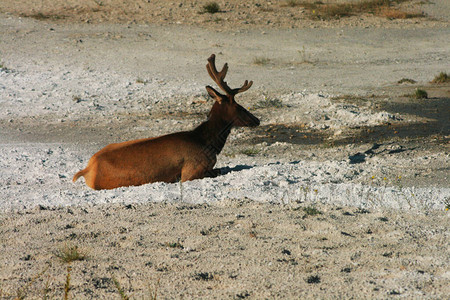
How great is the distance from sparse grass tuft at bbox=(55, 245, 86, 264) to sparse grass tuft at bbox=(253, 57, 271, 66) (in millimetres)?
12951

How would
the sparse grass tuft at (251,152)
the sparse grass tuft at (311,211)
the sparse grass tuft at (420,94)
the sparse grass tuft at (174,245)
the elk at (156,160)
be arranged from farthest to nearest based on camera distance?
the sparse grass tuft at (420,94) → the sparse grass tuft at (251,152) → the elk at (156,160) → the sparse grass tuft at (311,211) → the sparse grass tuft at (174,245)

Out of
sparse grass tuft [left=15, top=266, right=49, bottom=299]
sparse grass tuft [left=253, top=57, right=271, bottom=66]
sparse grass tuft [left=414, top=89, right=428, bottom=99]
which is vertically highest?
sparse grass tuft [left=15, top=266, right=49, bottom=299]

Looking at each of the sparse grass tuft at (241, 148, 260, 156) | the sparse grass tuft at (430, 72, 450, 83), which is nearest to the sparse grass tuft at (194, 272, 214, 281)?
the sparse grass tuft at (241, 148, 260, 156)

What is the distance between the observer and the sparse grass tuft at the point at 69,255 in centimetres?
468

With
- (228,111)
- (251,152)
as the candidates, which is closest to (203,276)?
(228,111)

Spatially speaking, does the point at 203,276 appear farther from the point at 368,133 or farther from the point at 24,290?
the point at 368,133

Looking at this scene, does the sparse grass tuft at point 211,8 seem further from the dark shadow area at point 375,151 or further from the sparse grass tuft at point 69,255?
the sparse grass tuft at point 69,255

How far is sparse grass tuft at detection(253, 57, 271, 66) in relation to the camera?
1728cm

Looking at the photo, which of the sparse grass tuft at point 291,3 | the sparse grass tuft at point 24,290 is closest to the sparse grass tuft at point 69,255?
the sparse grass tuft at point 24,290

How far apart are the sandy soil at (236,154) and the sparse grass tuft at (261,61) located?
3 cm

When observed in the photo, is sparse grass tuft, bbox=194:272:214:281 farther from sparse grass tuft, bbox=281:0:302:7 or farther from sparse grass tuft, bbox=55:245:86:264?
sparse grass tuft, bbox=281:0:302:7

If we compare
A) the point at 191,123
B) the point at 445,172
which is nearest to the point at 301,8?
the point at 191,123

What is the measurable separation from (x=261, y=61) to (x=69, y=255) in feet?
43.9

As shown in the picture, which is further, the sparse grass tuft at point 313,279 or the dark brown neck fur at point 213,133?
the dark brown neck fur at point 213,133
